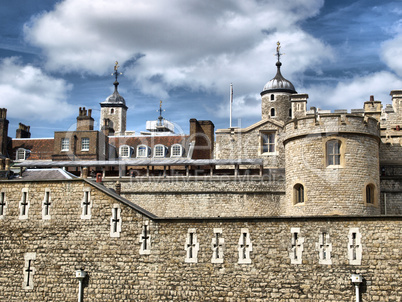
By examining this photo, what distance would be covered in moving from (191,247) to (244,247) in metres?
1.97

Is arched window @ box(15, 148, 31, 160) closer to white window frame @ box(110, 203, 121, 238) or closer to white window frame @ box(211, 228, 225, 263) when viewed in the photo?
white window frame @ box(110, 203, 121, 238)

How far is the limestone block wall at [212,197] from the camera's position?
32.5 m

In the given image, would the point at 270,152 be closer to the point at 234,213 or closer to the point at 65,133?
the point at 234,213

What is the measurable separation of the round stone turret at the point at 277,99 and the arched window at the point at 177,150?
769 cm

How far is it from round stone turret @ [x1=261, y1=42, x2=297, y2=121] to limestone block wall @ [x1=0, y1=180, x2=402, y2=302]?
89.7 ft

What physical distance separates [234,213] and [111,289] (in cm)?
1288

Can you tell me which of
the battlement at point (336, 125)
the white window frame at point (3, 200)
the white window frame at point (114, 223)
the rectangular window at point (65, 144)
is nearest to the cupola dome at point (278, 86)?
the rectangular window at point (65, 144)

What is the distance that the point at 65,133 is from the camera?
45.6 metres

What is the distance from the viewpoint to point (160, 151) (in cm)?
4616

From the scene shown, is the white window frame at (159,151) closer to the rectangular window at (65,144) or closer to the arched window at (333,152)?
the rectangular window at (65,144)

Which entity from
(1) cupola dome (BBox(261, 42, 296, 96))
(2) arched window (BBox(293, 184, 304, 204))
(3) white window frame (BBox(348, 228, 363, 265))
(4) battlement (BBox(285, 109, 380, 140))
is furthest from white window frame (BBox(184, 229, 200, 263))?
(1) cupola dome (BBox(261, 42, 296, 96))

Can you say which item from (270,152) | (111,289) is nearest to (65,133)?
(270,152)

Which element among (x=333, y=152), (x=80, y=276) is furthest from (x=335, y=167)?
(x=80, y=276)

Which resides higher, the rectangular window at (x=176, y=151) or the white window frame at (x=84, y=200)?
the rectangular window at (x=176, y=151)
